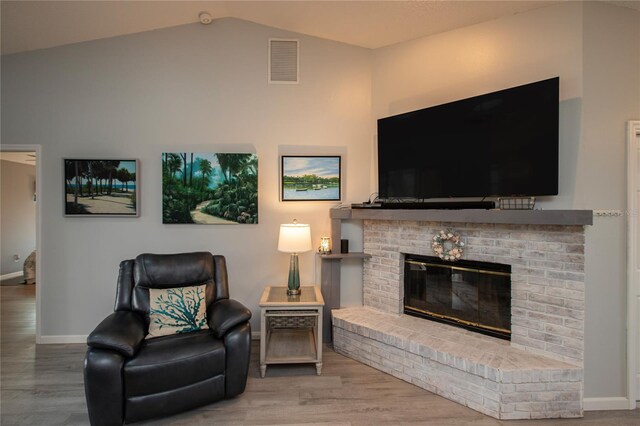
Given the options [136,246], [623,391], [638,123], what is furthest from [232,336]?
[638,123]

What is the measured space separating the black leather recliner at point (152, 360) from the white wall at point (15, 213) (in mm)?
5710

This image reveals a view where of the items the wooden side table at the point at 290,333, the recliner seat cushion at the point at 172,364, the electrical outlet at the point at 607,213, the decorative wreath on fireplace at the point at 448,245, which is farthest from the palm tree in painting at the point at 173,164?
the electrical outlet at the point at 607,213

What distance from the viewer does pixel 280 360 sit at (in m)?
2.67

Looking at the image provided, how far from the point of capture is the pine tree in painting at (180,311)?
247cm

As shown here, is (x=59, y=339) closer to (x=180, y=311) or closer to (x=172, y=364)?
(x=180, y=311)

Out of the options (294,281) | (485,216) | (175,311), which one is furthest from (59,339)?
(485,216)

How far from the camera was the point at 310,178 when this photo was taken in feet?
11.0

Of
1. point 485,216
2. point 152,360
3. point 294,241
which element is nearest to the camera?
point 152,360

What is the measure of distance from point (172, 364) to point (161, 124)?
2.39 m

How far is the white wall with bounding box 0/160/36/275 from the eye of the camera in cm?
612

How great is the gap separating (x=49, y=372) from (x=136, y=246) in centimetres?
126

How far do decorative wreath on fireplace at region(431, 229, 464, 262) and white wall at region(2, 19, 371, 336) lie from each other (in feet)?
3.96

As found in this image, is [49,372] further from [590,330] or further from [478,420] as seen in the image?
[590,330]

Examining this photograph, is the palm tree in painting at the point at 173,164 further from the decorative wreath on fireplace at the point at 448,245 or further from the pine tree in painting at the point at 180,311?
the decorative wreath on fireplace at the point at 448,245
